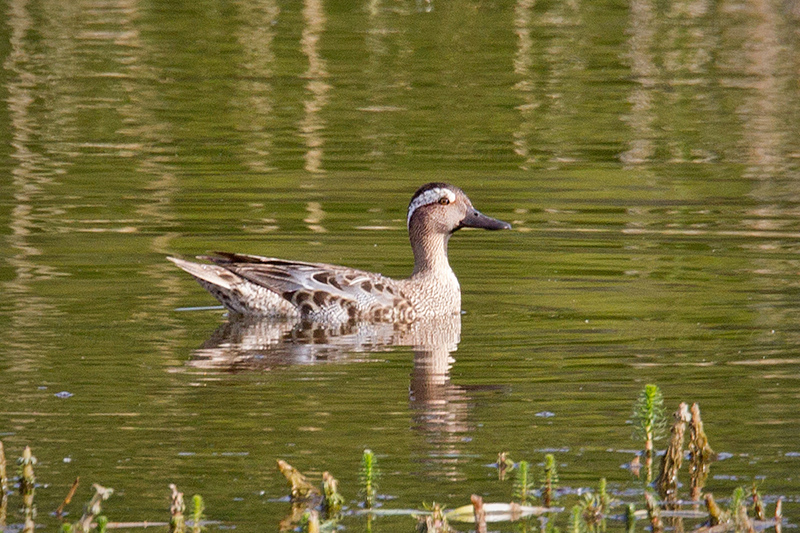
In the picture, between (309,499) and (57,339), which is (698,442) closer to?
A: (309,499)

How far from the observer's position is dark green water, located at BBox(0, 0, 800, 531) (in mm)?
7188

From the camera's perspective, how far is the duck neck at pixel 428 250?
11078 millimetres

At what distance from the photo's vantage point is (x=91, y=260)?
1194 centimetres

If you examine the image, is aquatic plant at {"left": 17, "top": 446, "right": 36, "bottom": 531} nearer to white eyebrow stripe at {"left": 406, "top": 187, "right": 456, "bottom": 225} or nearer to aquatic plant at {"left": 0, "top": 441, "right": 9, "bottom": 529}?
aquatic plant at {"left": 0, "top": 441, "right": 9, "bottom": 529}

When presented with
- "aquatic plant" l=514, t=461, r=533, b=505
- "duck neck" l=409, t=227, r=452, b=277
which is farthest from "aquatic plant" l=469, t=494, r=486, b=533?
"duck neck" l=409, t=227, r=452, b=277

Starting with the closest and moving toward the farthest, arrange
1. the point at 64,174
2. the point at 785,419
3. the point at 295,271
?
1. the point at 785,419
2. the point at 295,271
3. the point at 64,174

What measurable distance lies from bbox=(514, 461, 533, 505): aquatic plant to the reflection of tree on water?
2.18 ft

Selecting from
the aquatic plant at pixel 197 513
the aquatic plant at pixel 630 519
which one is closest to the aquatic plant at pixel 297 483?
the aquatic plant at pixel 197 513

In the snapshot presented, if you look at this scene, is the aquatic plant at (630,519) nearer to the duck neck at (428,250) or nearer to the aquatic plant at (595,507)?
the aquatic plant at (595,507)

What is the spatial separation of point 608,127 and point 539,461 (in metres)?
Answer: 11.1

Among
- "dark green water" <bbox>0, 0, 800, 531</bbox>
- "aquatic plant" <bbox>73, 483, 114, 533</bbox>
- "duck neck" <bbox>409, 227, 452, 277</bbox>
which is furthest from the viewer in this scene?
"duck neck" <bbox>409, 227, 452, 277</bbox>

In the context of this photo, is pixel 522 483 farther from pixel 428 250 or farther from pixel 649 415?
pixel 428 250

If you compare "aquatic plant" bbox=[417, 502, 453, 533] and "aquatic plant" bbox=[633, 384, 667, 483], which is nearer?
"aquatic plant" bbox=[417, 502, 453, 533]

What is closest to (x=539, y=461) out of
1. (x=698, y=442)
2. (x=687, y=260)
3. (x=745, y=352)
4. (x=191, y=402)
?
(x=698, y=442)
